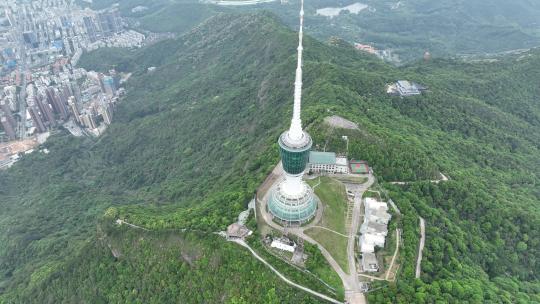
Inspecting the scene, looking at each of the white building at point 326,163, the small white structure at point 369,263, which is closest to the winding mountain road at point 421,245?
the small white structure at point 369,263

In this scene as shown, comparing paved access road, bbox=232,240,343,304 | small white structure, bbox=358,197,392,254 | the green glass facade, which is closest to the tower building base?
the green glass facade

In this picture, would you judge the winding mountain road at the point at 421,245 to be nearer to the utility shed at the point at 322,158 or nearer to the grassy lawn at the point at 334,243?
the grassy lawn at the point at 334,243

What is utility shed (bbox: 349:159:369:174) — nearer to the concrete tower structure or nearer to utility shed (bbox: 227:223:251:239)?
the concrete tower structure

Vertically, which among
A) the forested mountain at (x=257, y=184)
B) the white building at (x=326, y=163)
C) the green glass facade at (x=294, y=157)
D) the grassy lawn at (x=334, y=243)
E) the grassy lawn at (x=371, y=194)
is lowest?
the forested mountain at (x=257, y=184)

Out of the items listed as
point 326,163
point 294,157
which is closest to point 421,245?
point 326,163

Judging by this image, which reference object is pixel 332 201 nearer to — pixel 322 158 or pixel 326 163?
pixel 326 163

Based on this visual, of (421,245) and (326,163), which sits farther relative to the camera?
(326,163)

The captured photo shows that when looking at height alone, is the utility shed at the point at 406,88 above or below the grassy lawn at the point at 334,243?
above

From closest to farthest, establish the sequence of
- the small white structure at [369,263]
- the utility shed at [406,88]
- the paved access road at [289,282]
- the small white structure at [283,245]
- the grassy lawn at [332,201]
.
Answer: the paved access road at [289,282] < the small white structure at [369,263] < the small white structure at [283,245] < the grassy lawn at [332,201] < the utility shed at [406,88]
